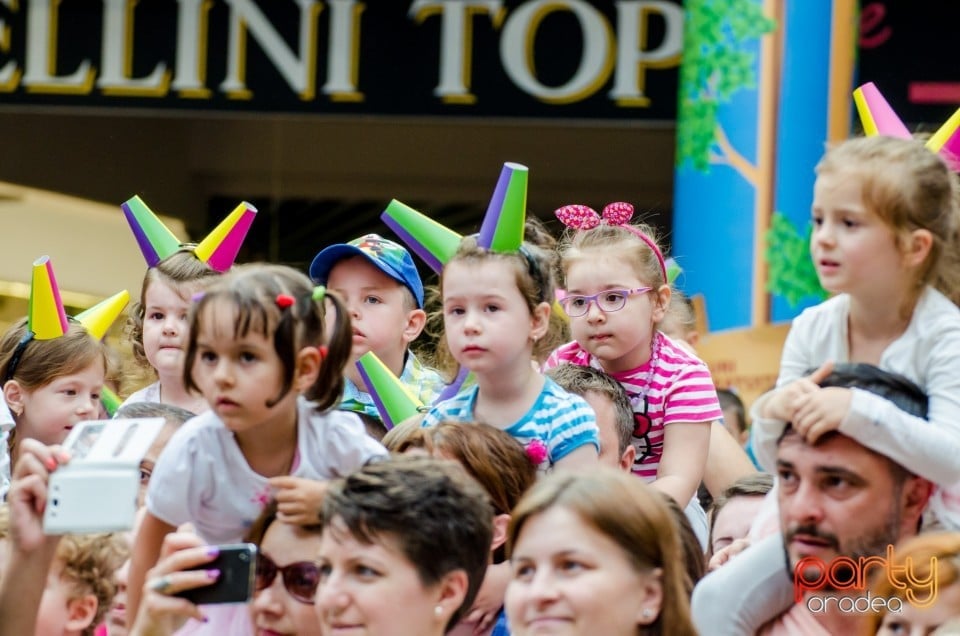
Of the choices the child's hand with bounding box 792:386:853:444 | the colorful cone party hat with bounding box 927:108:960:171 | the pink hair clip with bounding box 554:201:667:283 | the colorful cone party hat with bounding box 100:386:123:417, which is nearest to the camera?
the child's hand with bounding box 792:386:853:444

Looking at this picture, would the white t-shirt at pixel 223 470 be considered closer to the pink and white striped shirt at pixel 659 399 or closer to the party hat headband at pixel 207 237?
the pink and white striped shirt at pixel 659 399

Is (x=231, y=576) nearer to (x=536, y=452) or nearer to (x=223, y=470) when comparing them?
(x=223, y=470)

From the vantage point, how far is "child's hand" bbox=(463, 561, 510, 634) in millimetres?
3211

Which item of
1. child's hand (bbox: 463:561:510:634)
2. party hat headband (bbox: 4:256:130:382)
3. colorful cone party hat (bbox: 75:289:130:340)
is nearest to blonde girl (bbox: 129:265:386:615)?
child's hand (bbox: 463:561:510:634)

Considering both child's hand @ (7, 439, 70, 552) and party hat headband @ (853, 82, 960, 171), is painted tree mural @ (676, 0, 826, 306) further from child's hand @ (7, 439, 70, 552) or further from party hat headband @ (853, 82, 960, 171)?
child's hand @ (7, 439, 70, 552)

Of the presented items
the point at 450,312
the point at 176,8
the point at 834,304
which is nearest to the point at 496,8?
the point at 176,8

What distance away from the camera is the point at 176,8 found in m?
8.81

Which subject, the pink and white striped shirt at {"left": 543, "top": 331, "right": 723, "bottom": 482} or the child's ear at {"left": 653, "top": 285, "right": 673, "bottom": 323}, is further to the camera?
the child's ear at {"left": 653, "top": 285, "right": 673, "bottom": 323}

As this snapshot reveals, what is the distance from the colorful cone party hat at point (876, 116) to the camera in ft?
11.0

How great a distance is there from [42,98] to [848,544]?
6908 millimetres

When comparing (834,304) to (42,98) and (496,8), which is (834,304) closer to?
(496,8)

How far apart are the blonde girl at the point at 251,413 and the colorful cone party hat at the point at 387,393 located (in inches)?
32.1

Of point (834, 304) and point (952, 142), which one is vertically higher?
point (952, 142)

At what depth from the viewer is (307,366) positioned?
2.99 m
